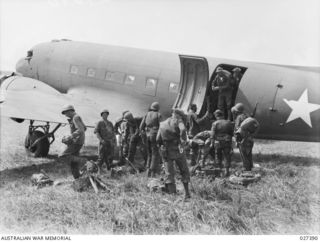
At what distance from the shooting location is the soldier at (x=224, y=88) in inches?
439

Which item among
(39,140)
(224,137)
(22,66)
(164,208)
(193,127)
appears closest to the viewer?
(164,208)

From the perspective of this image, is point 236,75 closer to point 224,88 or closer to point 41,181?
point 224,88

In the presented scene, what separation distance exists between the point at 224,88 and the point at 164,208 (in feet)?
17.0

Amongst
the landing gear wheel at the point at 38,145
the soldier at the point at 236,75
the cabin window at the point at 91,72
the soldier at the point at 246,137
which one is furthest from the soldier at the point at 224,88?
the landing gear wheel at the point at 38,145

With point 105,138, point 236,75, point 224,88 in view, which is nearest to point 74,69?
point 105,138

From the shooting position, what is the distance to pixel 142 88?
13.1 m

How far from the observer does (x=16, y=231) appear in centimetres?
656

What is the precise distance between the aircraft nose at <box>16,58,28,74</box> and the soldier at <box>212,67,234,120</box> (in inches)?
328

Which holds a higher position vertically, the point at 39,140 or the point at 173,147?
the point at 173,147

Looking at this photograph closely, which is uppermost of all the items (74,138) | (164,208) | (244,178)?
(74,138)

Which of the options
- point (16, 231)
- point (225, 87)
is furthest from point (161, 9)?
point (16, 231)

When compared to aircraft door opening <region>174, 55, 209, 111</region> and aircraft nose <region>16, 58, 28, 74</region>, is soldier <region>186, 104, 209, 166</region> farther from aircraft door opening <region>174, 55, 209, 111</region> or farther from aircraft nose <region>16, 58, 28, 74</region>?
aircraft nose <region>16, 58, 28, 74</region>

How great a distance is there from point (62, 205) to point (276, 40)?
713cm

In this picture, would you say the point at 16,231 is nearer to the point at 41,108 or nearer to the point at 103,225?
the point at 103,225
